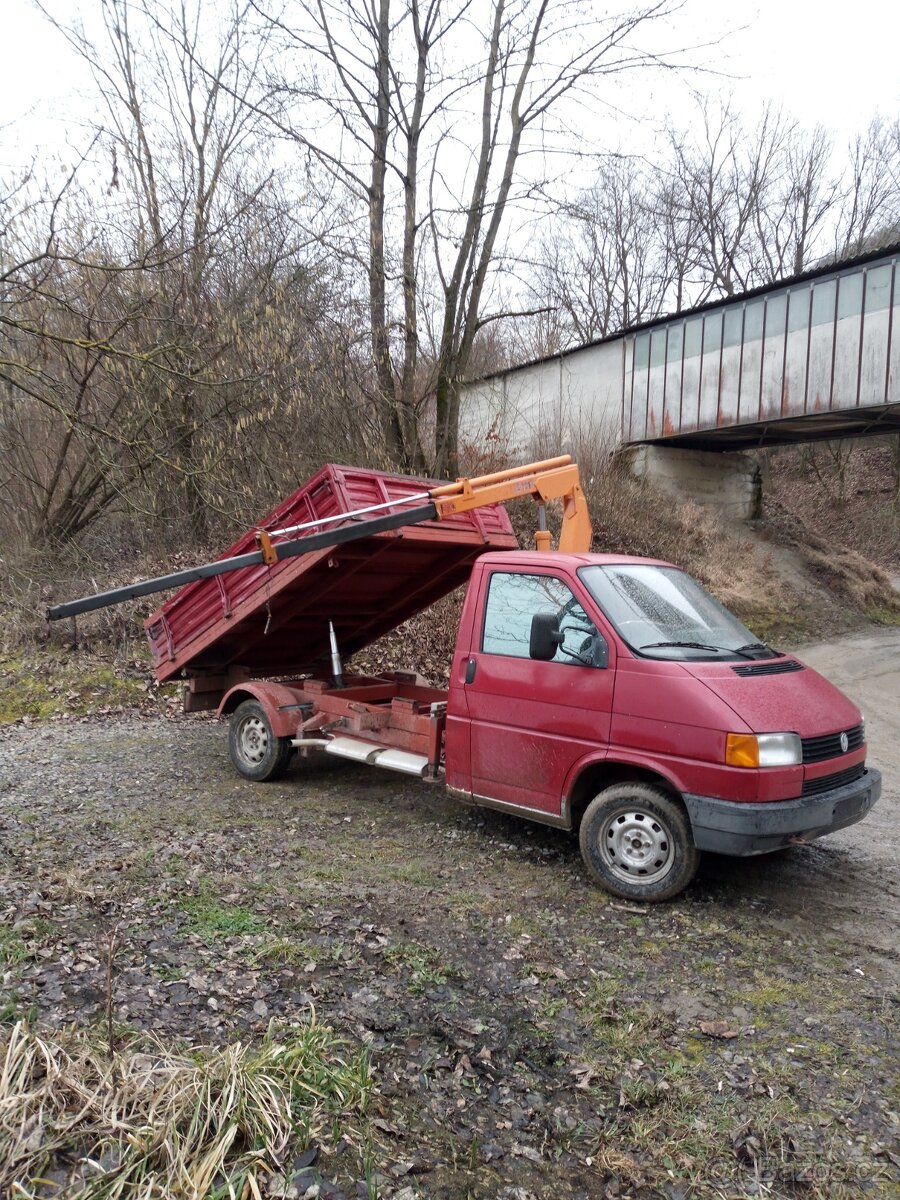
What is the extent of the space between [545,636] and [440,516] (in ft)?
4.51

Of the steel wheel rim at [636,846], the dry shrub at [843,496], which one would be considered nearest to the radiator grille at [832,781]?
the steel wheel rim at [636,846]

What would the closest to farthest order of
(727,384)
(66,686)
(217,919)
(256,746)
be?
(217,919) → (256,746) → (66,686) → (727,384)

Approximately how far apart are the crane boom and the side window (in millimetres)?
655

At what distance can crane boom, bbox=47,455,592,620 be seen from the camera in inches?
230

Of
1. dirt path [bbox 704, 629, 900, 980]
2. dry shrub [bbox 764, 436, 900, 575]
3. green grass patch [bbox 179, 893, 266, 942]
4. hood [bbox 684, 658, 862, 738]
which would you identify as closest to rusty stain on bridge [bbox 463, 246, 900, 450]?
dry shrub [bbox 764, 436, 900, 575]

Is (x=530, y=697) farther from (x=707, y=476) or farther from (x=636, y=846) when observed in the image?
(x=707, y=476)

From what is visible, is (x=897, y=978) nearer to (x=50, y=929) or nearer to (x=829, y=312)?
(x=50, y=929)

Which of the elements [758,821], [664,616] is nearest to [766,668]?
[664,616]

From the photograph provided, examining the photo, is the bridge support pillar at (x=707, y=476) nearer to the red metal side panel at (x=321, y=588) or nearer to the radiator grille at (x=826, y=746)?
the red metal side panel at (x=321, y=588)

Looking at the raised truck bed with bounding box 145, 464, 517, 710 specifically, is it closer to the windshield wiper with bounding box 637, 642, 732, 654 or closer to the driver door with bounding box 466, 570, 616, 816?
the driver door with bounding box 466, 570, 616, 816

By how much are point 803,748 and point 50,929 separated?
409cm

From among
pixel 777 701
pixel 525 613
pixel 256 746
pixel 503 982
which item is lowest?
pixel 503 982

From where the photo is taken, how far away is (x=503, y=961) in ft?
13.6

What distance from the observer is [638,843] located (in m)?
4.86
